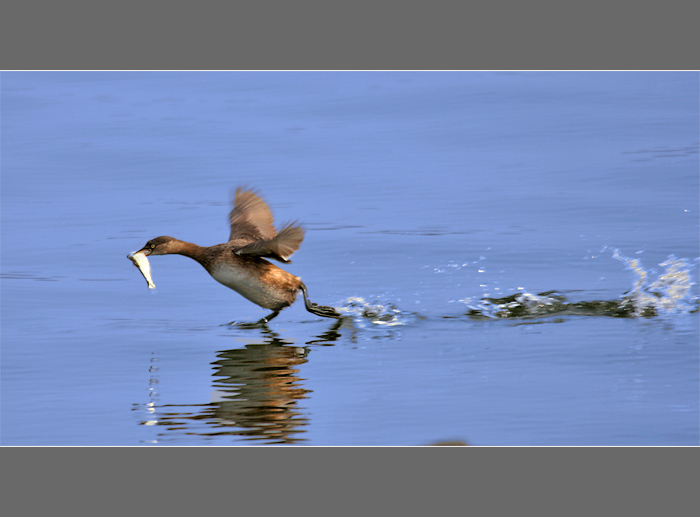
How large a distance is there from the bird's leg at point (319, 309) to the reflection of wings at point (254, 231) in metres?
0.47

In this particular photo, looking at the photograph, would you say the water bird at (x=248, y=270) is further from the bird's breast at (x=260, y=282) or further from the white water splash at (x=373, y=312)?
the white water splash at (x=373, y=312)

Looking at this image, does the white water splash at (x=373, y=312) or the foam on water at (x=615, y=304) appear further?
the white water splash at (x=373, y=312)

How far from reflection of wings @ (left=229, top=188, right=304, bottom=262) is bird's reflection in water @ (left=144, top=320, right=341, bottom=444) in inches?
32.1

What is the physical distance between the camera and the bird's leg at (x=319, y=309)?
9391 millimetres

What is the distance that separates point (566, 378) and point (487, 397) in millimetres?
675

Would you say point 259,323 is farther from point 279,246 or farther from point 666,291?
point 666,291

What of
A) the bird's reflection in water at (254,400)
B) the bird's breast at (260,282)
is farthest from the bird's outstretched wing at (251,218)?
the bird's reflection in water at (254,400)

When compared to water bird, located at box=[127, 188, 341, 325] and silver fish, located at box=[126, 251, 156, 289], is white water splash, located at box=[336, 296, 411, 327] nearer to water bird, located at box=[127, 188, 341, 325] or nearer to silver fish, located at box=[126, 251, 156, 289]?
water bird, located at box=[127, 188, 341, 325]

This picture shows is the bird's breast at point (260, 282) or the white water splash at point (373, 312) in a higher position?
the bird's breast at point (260, 282)

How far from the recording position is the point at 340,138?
15203 mm

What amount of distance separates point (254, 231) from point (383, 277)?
1362 mm

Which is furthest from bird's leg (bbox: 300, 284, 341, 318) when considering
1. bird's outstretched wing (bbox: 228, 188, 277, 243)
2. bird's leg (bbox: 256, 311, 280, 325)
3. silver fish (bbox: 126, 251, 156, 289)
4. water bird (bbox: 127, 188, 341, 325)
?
silver fish (bbox: 126, 251, 156, 289)

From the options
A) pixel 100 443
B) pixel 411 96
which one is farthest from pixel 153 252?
pixel 411 96

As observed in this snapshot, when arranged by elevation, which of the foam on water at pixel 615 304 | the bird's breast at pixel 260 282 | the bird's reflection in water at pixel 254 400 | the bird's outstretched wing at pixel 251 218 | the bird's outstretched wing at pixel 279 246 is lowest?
the bird's reflection in water at pixel 254 400
